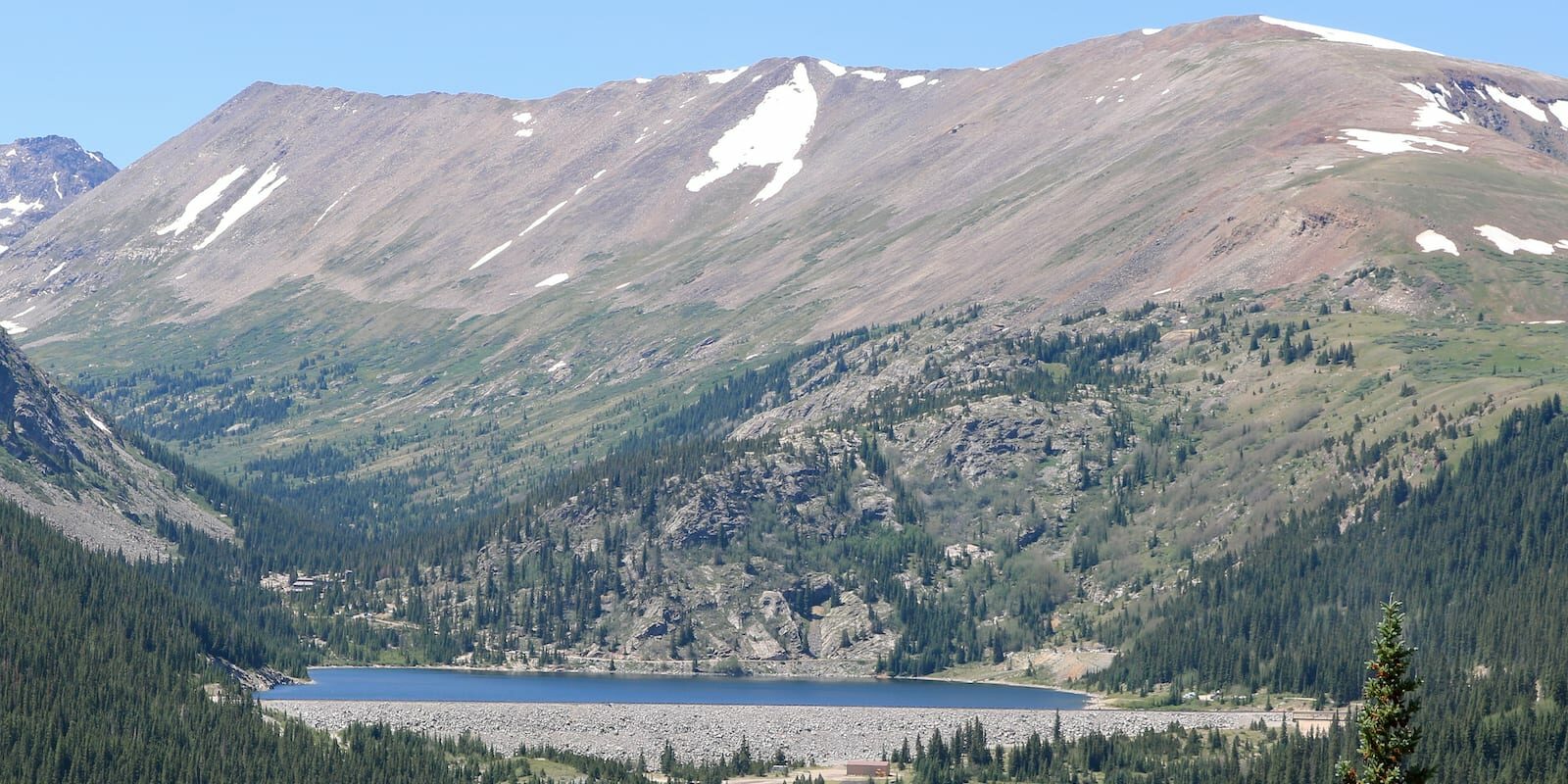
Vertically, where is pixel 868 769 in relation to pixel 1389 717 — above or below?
below

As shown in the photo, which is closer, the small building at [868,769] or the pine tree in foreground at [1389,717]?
the pine tree in foreground at [1389,717]

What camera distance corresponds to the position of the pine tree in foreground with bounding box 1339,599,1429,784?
2746 inches

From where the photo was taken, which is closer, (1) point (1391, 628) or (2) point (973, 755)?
(1) point (1391, 628)

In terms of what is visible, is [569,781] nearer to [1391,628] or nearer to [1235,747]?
[1235,747]

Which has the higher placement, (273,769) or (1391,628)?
(1391,628)

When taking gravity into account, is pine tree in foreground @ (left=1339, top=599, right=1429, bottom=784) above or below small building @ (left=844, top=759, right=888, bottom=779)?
above

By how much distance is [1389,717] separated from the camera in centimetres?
7075

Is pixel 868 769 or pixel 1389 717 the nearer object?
pixel 1389 717

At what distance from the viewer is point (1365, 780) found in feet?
236

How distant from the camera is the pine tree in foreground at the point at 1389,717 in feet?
229

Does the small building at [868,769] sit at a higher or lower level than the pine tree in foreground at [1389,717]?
lower

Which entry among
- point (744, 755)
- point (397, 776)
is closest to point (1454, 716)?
point (744, 755)

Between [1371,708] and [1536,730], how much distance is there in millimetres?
122897

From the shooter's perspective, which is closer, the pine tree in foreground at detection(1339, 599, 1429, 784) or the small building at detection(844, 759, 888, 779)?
the pine tree in foreground at detection(1339, 599, 1429, 784)
